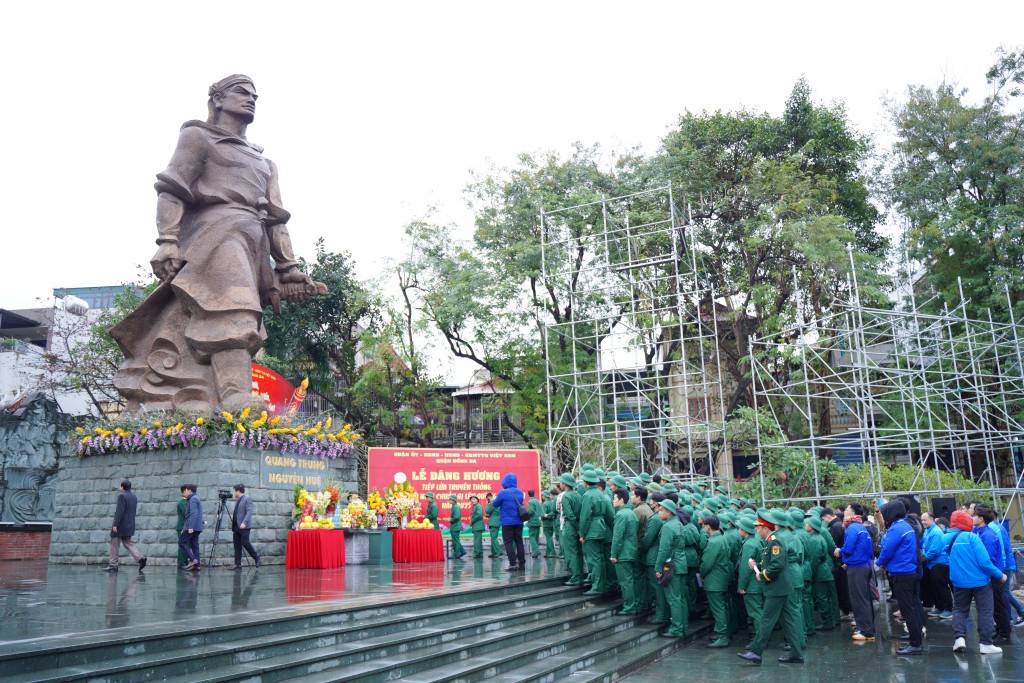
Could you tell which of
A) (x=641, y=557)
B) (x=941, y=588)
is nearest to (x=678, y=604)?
(x=641, y=557)

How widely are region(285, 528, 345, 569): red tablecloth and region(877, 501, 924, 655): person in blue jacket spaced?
719 centimetres

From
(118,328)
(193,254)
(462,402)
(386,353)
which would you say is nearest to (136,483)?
(118,328)

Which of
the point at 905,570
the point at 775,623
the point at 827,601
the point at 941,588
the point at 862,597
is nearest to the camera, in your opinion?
the point at 775,623

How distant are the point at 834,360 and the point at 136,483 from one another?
23.6 m

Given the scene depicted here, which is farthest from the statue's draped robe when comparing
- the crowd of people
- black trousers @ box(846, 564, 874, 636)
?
black trousers @ box(846, 564, 874, 636)

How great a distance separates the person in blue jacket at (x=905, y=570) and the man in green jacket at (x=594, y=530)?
3.00 meters

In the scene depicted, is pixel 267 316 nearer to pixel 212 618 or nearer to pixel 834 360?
pixel 834 360

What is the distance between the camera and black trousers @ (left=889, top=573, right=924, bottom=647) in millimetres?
8117

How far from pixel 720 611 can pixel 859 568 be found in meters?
1.58

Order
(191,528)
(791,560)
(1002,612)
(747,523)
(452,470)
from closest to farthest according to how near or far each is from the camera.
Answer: (791,560) < (747,523) < (1002,612) < (191,528) < (452,470)

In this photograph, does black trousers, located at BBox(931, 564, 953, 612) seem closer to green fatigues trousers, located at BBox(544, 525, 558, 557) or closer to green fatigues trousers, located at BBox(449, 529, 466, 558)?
green fatigues trousers, located at BBox(544, 525, 558, 557)

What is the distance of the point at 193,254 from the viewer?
13266mm

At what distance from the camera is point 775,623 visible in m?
7.69

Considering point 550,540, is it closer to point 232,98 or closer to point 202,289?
point 202,289
